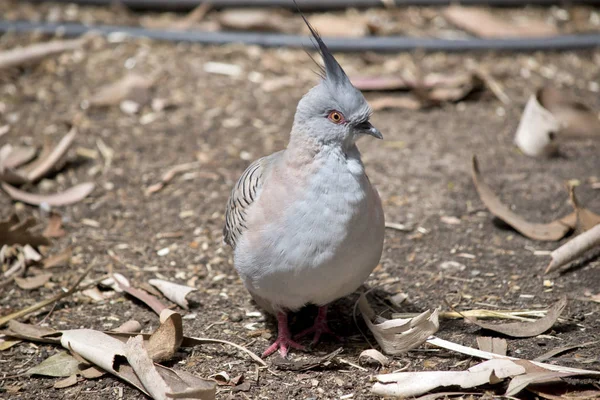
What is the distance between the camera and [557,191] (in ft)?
16.5

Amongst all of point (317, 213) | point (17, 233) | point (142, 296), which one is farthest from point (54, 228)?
point (317, 213)

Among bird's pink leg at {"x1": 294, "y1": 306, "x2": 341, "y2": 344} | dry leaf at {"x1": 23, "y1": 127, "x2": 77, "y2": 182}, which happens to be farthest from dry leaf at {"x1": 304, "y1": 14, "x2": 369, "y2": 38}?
bird's pink leg at {"x1": 294, "y1": 306, "x2": 341, "y2": 344}

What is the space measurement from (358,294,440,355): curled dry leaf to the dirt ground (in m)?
0.08

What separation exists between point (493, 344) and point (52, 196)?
11.1 feet

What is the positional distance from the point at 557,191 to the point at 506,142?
88 cm

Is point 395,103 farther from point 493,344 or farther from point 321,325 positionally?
point 493,344

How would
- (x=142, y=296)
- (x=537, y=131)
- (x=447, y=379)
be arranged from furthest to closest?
1. (x=537, y=131)
2. (x=142, y=296)
3. (x=447, y=379)

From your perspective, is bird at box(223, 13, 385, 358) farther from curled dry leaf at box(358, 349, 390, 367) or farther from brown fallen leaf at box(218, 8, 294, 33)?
brown fallen leaf at box(218, 8, 294, 33)

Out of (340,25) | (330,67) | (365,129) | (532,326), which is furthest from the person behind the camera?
(340,25)

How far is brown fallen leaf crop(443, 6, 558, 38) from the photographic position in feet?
24.0

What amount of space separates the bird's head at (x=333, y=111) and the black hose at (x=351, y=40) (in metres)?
3.67

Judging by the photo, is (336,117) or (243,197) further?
(243,197)

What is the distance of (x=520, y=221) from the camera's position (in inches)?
182

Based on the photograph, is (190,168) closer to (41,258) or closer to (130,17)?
(41,258)
